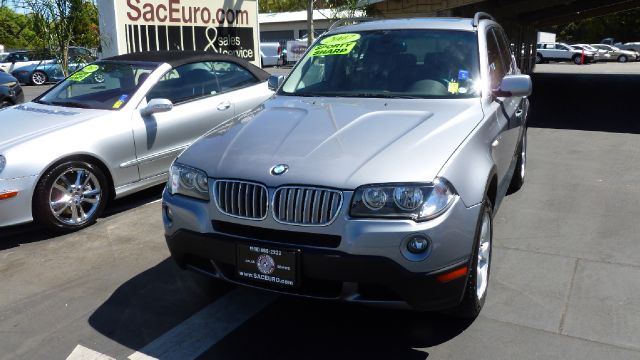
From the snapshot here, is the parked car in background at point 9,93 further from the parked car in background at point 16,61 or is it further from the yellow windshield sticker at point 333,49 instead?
the parked car in background at point 16,61

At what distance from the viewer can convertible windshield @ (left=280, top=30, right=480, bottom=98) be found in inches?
164

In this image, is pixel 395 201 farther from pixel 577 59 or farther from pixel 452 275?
pixel 577 59

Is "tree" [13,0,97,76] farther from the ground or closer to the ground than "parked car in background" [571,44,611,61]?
farther from the ground

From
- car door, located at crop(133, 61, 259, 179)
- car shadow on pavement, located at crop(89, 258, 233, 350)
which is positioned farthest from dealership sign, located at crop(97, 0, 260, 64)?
car shadow on pavement, located at crop(89, 258, 233, 350)

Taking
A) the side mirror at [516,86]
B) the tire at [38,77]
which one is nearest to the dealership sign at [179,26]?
the side mirror at [516,86]

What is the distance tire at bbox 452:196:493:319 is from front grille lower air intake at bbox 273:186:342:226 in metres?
0.79

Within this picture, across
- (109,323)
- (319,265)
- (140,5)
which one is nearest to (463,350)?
(319,265)

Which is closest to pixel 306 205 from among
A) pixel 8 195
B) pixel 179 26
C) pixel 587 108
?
pixel 8 195

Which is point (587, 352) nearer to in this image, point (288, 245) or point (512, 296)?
point (512, 296)

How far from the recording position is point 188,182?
3.31m

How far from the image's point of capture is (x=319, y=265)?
112 inches

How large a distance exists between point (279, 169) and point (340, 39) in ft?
7.06

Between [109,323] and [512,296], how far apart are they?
2.54 meters

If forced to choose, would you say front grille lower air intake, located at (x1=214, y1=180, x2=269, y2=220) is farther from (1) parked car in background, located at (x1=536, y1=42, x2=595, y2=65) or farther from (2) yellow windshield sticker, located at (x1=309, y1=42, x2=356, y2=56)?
(1) parked car in background, located at (x1=536, y1=42, x2=595, y2=65)
